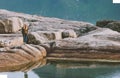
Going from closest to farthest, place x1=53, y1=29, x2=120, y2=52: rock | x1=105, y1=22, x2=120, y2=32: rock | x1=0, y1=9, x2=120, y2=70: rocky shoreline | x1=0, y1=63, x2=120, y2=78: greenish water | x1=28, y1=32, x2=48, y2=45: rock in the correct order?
x1=0, y1=63, x2=120, y2=78: greenish water → x1=0, y1=9, x2=120, y2=70: rocky shoreline → x1=53, y1=29, x2=120, y2=52: rock → x1=28, y1=32, x2=48, y2=45: rock → x1=105, y1=22, x2=120, y2=32: rock

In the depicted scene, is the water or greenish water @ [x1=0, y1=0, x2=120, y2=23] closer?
the water

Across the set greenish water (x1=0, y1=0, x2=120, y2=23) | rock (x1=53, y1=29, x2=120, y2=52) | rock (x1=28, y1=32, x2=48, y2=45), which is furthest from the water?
greenish water (x1=0, y1=0, x2=120, y2=23)

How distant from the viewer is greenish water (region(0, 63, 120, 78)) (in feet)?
54.1

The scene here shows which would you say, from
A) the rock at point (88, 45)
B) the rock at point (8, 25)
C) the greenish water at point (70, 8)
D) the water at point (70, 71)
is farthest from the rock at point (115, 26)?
the greenish water at point (70, 8)

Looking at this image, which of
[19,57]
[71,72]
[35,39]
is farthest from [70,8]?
[71,72]

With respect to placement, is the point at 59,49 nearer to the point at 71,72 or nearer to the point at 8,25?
the point at 71,72

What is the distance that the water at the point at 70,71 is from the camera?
16.5m

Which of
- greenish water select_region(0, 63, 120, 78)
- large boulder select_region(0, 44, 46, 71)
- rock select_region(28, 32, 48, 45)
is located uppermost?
rock select_region(28, 32, 48, 45)

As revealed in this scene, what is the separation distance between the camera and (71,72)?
17.6 metres

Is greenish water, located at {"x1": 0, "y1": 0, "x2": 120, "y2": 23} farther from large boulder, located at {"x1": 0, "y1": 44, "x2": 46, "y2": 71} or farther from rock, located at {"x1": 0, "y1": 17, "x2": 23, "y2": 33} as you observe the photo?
large boulder, located at {"x1": 0, "y1": 44, "x2": 46, "y2": 71}

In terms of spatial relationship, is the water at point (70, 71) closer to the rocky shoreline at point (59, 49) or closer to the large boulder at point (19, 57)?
the large boulder at point (19, 57)

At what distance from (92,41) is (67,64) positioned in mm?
2987

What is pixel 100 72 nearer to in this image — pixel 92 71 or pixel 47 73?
pixel 92 71

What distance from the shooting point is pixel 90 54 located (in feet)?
69.0
